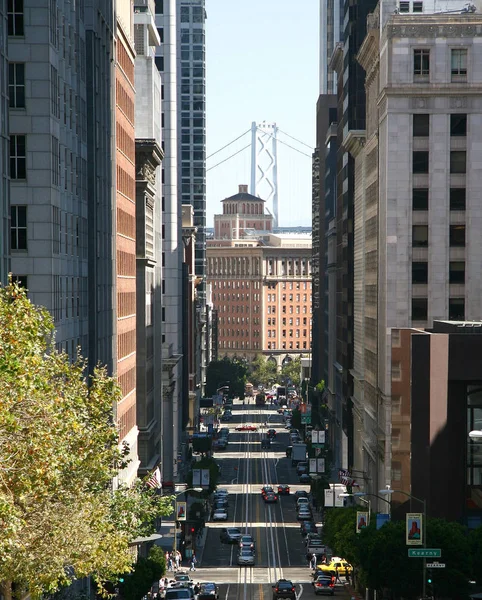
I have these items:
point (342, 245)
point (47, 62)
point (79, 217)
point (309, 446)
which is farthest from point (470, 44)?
point (309, 446)

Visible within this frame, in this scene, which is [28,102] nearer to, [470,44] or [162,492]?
[470,44]

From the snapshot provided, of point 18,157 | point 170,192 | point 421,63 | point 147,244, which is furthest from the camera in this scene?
point 170,192

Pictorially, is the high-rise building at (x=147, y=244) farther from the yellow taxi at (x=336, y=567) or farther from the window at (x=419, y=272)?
the window at (x=419, y=272)

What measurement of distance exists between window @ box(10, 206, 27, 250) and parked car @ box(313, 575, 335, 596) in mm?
→ 41925

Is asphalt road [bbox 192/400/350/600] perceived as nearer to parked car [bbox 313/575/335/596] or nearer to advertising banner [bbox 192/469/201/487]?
parked car [bbox 313/575/335/596]

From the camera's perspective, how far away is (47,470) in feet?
129

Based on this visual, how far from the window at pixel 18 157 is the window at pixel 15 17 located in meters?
4.73

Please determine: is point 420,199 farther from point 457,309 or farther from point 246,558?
point 246,558

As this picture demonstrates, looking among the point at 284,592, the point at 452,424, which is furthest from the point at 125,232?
the point at 452,424

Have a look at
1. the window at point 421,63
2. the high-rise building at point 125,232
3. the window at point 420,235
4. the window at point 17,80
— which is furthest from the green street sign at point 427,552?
the window at point 421,63

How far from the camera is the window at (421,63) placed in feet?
363

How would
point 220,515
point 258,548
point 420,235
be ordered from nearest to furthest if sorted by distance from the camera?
point 420,235, point 258,548, point 220,515

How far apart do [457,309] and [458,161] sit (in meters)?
11.3

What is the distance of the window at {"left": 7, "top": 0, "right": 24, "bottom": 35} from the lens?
6531 cm
